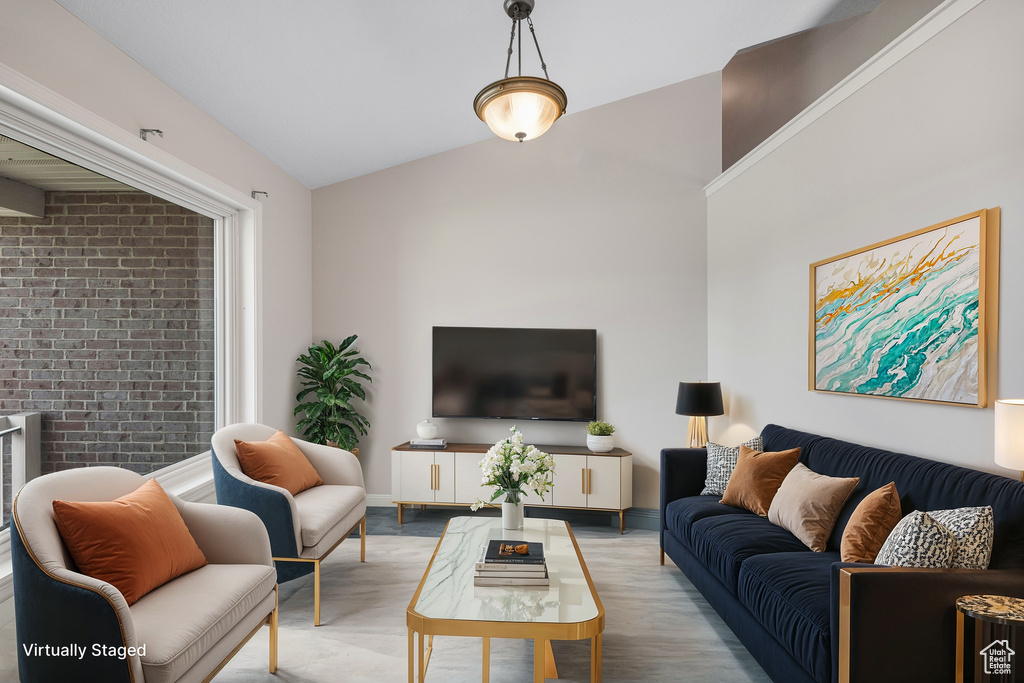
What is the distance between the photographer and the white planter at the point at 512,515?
281 cm

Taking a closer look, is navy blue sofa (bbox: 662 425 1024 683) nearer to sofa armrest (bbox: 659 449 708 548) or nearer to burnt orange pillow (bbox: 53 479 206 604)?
sofa armrest (bbox: 659 449 708 548)

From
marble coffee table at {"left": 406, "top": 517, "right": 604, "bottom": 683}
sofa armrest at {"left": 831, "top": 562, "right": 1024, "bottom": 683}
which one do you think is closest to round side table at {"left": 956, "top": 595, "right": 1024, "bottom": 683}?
sofa armrest at {"left": 831, "top": 562, "right": 1024, "bottom": 683}

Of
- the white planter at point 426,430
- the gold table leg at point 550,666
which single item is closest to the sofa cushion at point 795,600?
the gold table leg at point 550,666

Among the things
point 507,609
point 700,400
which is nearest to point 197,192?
point 507,609

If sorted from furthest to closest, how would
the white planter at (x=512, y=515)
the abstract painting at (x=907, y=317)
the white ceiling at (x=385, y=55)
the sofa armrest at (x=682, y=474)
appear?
the sofa armrest at (x=682, y=474), the white planter at (x=512, y=515), the white ceiling at (x=385, y=55), the abstract painting at (x=907, y=317)

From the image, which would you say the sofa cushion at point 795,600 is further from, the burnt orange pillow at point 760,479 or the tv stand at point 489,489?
the tv stand at point 489,489

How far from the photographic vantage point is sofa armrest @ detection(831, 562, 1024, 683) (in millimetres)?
1664

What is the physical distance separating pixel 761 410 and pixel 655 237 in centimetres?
160

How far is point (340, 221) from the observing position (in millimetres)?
4863

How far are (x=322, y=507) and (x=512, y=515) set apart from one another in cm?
103

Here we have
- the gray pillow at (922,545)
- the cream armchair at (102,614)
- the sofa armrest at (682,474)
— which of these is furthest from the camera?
the sofa armrest at (682,474)

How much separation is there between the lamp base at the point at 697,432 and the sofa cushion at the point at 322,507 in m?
2.32

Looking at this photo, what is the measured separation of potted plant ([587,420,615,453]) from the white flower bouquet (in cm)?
167

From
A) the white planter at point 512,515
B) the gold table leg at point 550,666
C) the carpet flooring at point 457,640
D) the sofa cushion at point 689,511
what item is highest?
the white planter at point 512,515
